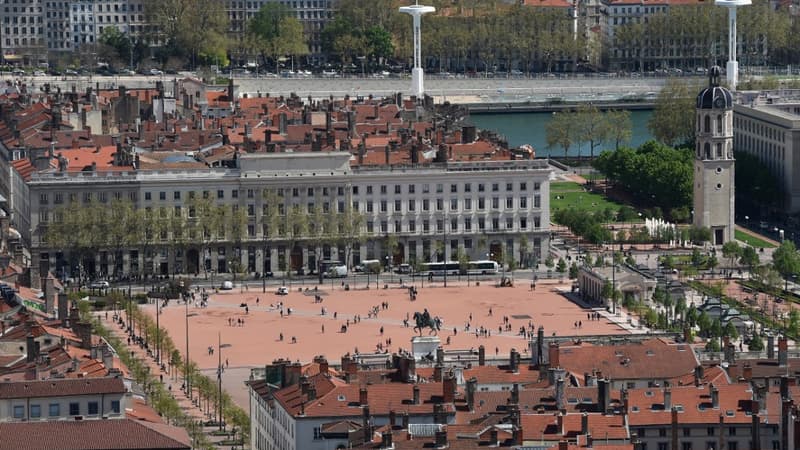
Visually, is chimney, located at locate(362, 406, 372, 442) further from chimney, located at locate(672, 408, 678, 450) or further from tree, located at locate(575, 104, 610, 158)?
tree, located at locate(575, 104, 610, 158)

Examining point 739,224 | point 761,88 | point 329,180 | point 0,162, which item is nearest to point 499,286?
point 329,180

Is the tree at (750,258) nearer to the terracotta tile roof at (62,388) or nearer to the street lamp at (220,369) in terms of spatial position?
the street lamp at (220,369)

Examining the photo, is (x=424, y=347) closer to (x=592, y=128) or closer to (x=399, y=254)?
(x=399, y=254)

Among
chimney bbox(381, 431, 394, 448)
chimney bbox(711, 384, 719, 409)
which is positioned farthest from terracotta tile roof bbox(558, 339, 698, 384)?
chimney bbox(381, 431, 394, 448)

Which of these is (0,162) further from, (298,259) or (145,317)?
(145,317)

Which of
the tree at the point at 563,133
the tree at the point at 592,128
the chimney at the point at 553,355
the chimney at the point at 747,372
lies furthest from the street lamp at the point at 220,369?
the tree at the point at 592,128

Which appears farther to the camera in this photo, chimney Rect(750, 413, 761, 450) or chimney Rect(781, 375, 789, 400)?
chimney Rect(781, 375, 789, 400)
